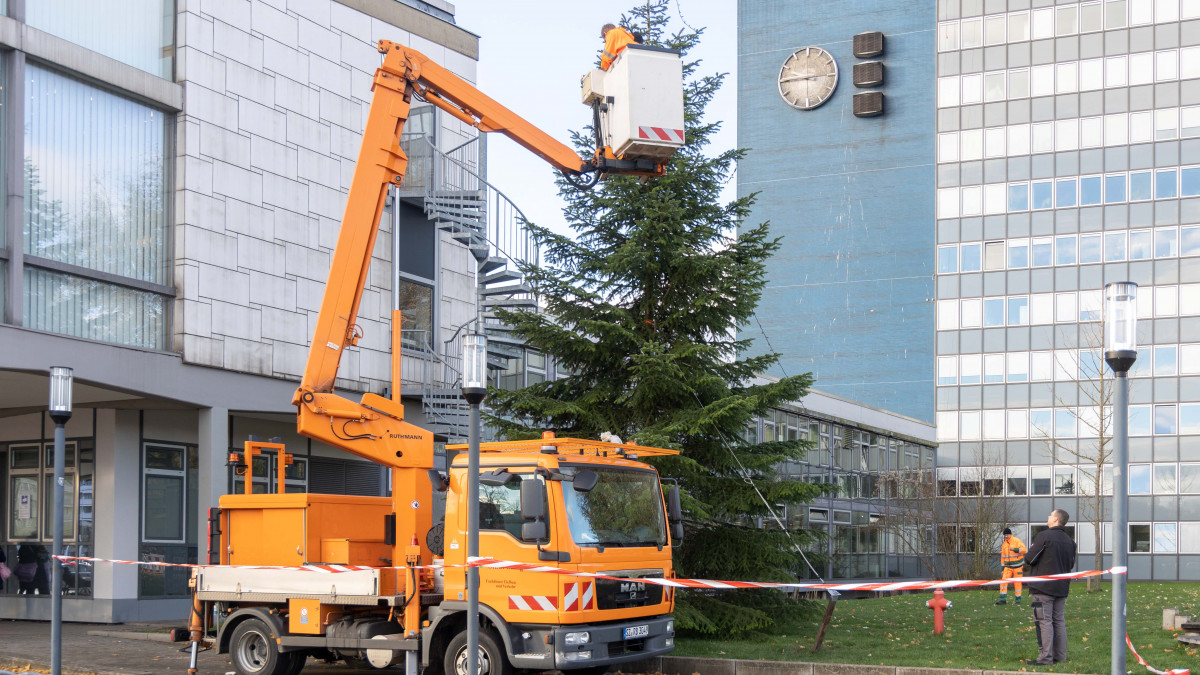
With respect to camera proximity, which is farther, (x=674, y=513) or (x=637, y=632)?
(x=674, y=513)

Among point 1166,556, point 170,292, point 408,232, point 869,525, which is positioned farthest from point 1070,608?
point 1166,556

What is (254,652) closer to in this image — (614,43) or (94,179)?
(614,43)

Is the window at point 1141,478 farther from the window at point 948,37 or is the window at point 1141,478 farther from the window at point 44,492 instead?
the window at point 44,492

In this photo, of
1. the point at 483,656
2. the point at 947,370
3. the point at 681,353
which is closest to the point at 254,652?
the point at 483,656

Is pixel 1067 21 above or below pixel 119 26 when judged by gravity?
above

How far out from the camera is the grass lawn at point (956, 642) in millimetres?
14008

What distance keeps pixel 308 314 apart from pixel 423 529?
34.1ft

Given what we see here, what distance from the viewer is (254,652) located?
13469mm

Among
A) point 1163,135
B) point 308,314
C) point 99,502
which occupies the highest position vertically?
point 1163,135

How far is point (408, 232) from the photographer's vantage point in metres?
24.6

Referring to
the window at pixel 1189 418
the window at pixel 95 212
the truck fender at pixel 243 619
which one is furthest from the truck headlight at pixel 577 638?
the window at pixel 1189 418

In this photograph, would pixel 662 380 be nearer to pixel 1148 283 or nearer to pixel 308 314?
pixel 308 314

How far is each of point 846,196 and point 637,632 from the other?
55637mm

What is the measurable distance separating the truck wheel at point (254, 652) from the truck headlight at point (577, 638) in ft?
11.3
